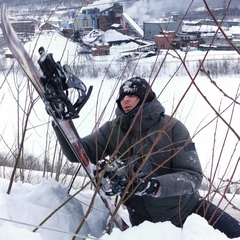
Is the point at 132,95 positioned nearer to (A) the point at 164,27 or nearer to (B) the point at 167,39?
(B) the point at 167,39

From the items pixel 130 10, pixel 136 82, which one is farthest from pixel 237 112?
pixel 130 10

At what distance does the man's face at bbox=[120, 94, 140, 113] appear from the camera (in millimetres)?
1469

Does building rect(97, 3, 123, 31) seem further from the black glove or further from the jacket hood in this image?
the black glove

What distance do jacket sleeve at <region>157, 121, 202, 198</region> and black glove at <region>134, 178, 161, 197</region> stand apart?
2 centimetres

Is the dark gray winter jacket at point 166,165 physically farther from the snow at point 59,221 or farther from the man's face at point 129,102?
the snow at point 59,221

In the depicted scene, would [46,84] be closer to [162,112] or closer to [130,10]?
[162,112]

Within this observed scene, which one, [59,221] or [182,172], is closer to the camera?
[59,221]

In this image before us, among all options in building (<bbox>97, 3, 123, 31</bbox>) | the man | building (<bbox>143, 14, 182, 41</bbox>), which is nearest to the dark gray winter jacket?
the man

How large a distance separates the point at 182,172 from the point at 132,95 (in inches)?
13.1

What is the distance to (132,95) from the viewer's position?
4.87 feet

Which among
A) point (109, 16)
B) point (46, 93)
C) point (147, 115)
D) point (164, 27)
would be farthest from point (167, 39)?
point (109, 16)

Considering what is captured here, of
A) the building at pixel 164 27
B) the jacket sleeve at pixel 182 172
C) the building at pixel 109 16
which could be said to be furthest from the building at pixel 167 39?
Answer: the building at pixel 109 16

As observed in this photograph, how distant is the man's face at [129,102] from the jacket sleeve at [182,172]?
0.17m

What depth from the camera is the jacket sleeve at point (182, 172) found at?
1300 millimetres
